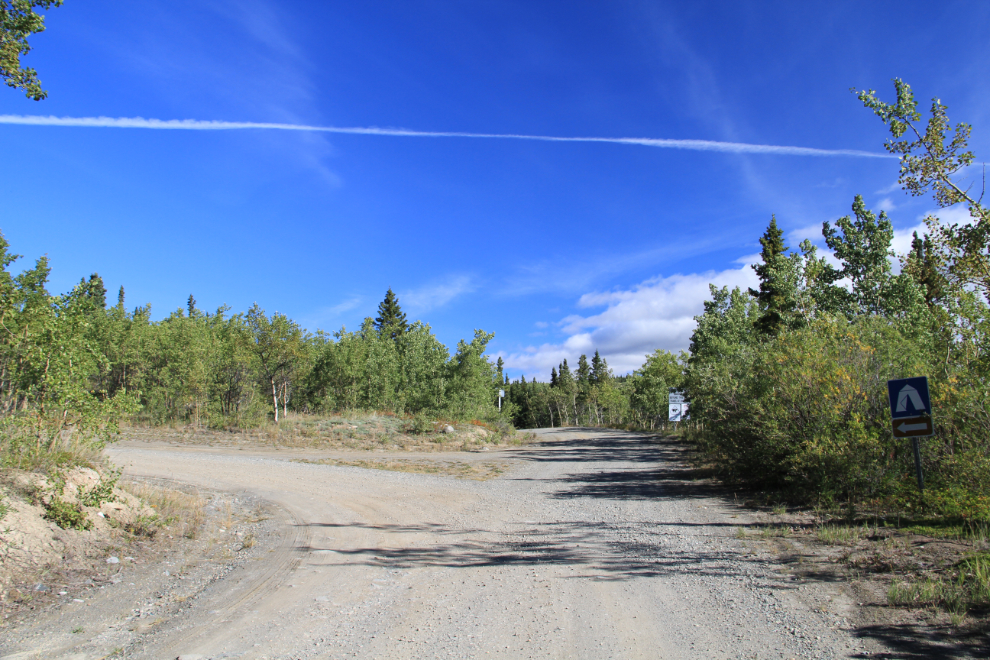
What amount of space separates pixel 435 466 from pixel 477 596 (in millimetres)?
14301

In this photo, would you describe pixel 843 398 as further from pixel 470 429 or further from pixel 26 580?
pixel 470 429

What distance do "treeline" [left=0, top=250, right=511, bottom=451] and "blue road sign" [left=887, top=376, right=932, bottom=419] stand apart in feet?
37.1

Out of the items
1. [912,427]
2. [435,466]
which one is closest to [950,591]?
[912,427]

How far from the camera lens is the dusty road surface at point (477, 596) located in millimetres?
4492

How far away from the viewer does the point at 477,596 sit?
18.9ft

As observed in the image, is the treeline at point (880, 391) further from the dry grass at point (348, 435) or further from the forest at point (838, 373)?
the dry grass at point (348, 435)

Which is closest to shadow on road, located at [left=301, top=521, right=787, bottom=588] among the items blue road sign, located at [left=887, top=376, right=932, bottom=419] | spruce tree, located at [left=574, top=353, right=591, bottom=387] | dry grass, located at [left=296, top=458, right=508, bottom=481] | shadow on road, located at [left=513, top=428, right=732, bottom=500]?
blue road sign, located at [left=887, top=376, right=932, bottom=419]

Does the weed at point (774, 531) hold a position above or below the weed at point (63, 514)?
below

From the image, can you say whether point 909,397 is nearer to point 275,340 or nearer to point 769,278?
point 769,278

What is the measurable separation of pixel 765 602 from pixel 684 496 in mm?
7102

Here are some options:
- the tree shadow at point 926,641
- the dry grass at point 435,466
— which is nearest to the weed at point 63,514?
the tree shadow at point 926,641

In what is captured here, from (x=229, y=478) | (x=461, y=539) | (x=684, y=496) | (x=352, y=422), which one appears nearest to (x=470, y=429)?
(x=352, y=422)

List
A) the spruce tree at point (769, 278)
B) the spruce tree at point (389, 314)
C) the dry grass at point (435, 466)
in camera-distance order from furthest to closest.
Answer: the spruce tree at point (389, 314)
the spruce tree at point (769, 278)
the dry grass at point (435, 466)

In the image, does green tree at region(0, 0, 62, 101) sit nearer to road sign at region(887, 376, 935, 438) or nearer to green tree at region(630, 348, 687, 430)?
road sign at region(887, 376, 935, 438)
